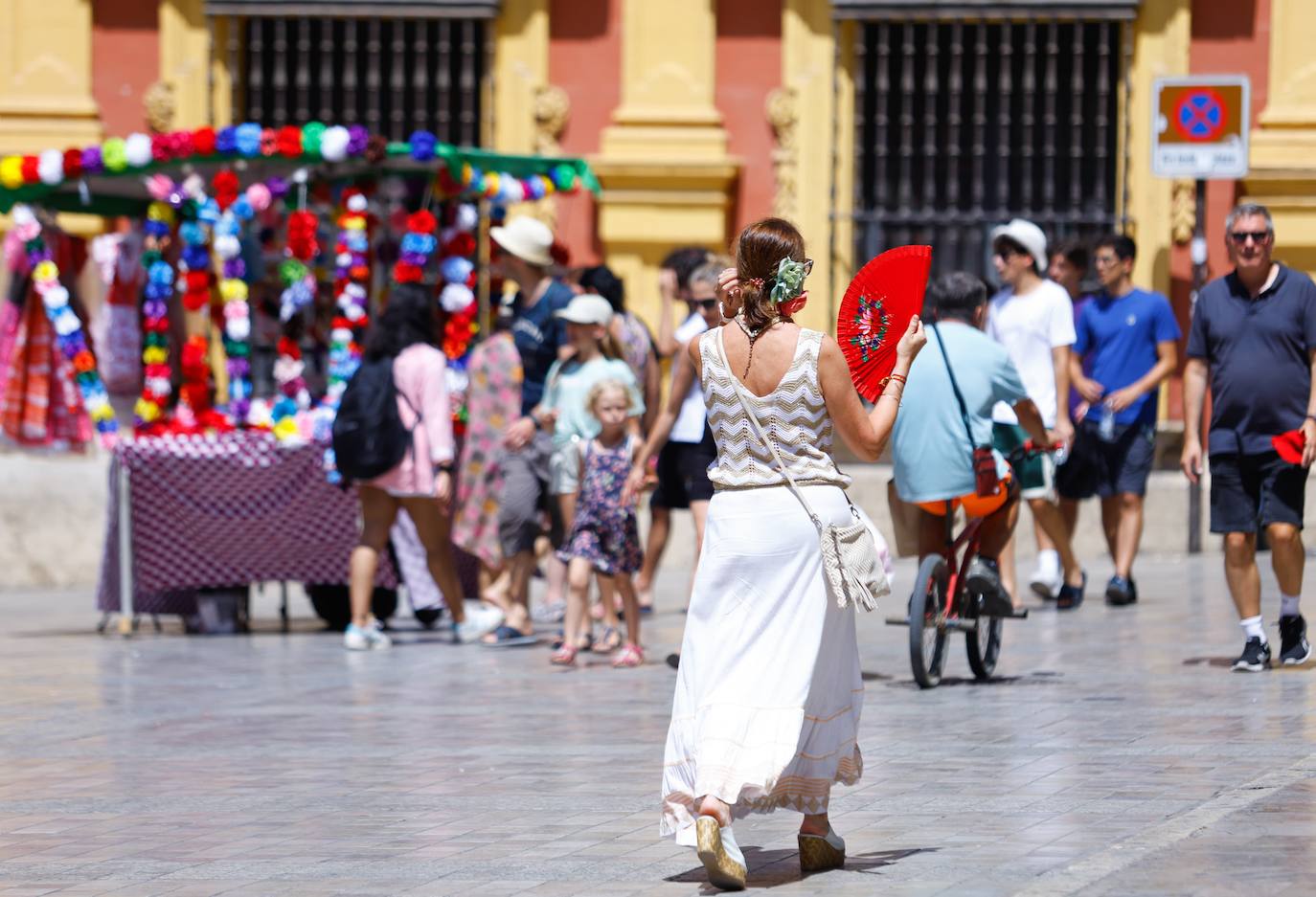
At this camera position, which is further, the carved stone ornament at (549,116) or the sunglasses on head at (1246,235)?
the carved stone ornament at (549,116)

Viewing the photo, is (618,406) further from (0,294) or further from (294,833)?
(0,294)

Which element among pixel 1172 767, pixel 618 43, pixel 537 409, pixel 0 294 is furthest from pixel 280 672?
pixel 618 43

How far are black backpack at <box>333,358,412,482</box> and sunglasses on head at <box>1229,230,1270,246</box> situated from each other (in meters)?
4.08

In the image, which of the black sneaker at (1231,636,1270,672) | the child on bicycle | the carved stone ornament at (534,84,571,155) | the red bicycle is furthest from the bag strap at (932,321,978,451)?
the carved stone ornament at (534,84,571,155)

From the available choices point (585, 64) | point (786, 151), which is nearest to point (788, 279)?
point (786, 151)

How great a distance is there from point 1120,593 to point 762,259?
22.7 feet

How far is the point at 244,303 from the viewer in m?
13.8

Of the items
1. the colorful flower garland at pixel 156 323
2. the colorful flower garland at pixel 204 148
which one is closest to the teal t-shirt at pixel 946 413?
the colorful flower garland at pixel 204 148

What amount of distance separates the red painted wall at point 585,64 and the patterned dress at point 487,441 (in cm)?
478

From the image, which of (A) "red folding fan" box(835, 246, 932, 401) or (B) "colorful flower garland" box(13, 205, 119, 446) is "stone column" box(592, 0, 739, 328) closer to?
(B) "colorful flower garland" box(13, 205, 119, 446)

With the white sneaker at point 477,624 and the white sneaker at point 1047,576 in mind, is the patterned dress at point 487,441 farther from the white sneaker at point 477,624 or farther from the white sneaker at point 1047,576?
the white sneaker at point 1047,576

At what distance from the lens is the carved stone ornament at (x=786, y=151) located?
16938 millimetres

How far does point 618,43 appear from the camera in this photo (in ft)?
56.2

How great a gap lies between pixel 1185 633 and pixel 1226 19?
21.1 feet
